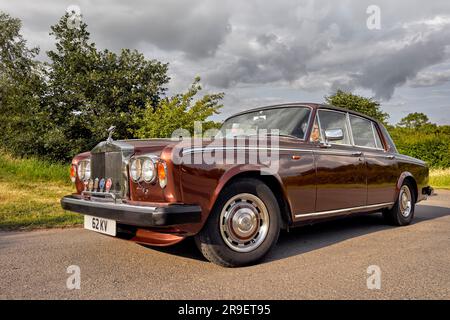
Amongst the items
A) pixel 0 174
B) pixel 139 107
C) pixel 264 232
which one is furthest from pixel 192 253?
pixel 139 107

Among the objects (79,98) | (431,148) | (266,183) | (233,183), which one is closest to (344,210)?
(266,183)

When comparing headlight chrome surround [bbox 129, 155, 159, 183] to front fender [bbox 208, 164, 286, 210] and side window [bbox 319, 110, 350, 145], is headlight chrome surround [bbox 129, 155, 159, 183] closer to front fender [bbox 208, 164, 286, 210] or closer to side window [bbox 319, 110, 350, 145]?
front fender [bbox 208, 164, 286, 210]

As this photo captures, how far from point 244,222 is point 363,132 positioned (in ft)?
9.30

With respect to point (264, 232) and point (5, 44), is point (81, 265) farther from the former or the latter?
point (5, 44)

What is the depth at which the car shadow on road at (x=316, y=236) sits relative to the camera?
3.99 m

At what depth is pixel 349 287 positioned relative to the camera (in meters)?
2.90

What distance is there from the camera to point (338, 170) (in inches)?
175

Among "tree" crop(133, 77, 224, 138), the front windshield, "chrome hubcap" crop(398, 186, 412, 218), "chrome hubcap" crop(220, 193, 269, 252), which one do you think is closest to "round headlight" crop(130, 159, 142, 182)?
"chrome hubcap" crop(220, 193, 269, 252)

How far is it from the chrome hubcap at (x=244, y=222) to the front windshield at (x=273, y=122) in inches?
43.1

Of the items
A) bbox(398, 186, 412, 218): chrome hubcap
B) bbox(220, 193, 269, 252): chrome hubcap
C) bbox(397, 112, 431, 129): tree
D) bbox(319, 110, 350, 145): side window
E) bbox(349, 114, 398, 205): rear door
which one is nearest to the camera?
bbox(220, 193, 269, 252): chrome hubcap

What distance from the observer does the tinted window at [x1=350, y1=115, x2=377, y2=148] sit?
521 cm

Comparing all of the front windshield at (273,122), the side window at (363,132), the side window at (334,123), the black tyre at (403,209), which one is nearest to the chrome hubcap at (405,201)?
the black tyre at (403,209)

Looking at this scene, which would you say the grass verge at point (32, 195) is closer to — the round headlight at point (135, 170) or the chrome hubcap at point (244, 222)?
the round headlight at point (135, 170)
